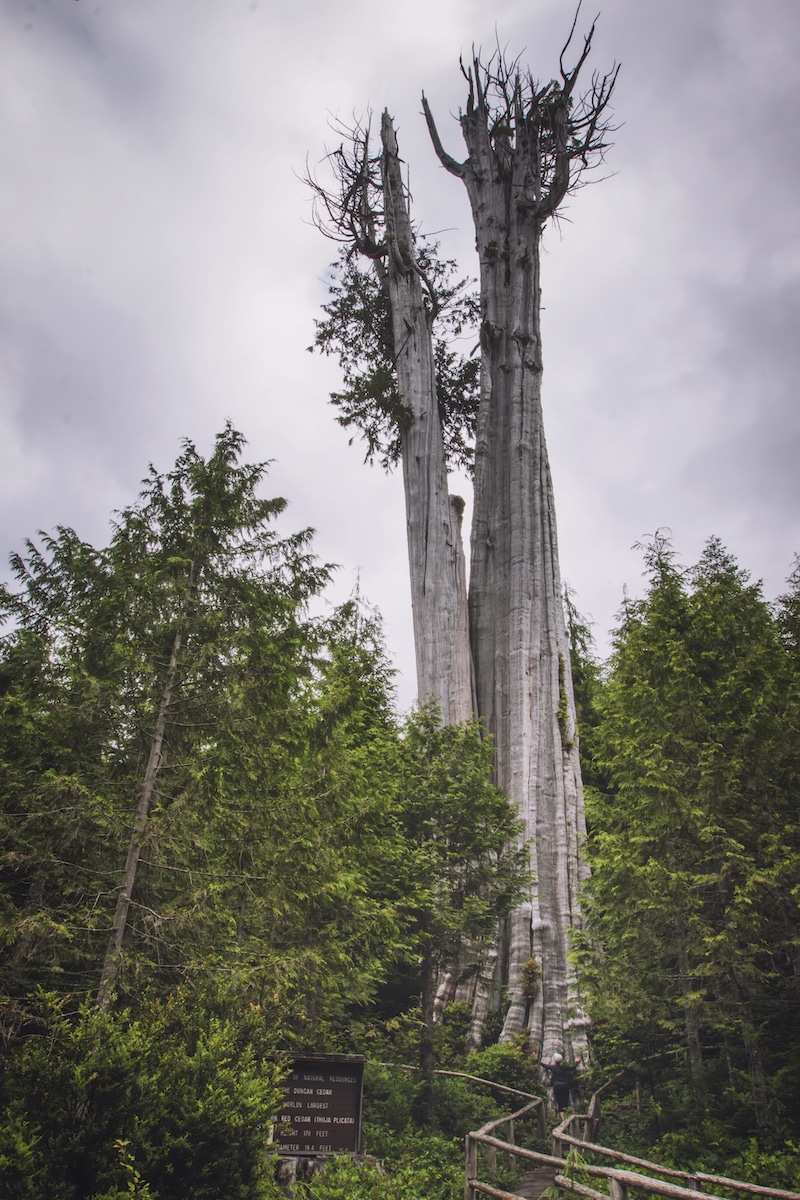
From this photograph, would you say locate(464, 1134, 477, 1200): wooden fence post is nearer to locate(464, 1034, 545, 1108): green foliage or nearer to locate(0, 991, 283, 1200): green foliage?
locate(0, 991, 283, 1200): green foliage

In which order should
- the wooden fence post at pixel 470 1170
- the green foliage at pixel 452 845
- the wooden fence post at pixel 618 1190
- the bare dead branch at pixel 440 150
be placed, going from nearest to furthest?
the wooden fence post at pixel 618 1190, the wooden fence post at pixel 470 1170, the green foliage at pixel 452 845, the bare dead branch at pixel 440 150

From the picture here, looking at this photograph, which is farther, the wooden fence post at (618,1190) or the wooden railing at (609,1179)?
the wooden fence post at (618,1190)

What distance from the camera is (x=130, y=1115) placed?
15.6 ft

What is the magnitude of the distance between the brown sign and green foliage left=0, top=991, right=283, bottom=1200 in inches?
99.8

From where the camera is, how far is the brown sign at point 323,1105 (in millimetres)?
7828

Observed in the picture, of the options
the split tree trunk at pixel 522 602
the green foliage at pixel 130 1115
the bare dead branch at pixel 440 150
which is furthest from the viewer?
the bare dead branch at pixel 440 150

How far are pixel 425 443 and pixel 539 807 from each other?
35.4ft

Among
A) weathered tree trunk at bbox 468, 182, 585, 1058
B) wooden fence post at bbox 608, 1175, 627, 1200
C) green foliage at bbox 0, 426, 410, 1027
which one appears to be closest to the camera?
wooden fence post at bbox 608, 1175, 627, 1200

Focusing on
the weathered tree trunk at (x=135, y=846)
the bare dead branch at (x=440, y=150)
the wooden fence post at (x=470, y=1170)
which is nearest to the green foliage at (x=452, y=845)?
the wooden fence post at (x=470, y=1170)

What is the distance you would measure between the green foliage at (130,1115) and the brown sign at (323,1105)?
2.53 metres

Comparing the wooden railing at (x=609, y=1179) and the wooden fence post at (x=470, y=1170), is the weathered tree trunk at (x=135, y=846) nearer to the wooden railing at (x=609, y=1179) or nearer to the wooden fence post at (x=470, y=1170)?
the wooden railing at (x=609, y=1179)

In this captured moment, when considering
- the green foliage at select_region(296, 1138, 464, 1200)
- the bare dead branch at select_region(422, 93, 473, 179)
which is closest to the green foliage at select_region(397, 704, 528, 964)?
the green foliage at select_region(296, 1138, 464, 1200)

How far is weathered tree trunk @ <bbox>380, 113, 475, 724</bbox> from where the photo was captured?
62.4ft

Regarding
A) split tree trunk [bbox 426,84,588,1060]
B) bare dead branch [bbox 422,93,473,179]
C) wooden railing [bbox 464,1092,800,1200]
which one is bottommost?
wooden railing [bbox 464,1092,800,1200]
